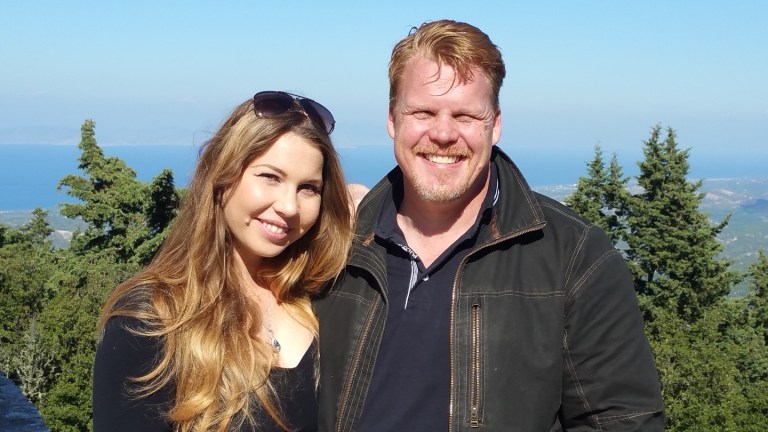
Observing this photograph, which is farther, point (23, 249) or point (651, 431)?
point (23, 249)

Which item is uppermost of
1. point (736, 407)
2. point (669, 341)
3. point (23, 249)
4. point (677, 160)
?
point (677, 160)

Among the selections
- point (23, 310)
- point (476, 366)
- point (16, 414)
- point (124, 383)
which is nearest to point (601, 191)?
point (23, 310)

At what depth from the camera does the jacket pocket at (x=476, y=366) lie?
334 centimetres

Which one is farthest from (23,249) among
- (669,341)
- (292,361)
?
(292,361)

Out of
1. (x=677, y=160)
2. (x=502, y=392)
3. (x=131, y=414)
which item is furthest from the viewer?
(x=677, y=160)

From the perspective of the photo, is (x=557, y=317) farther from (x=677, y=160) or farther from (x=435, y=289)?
(x=677, y=160)

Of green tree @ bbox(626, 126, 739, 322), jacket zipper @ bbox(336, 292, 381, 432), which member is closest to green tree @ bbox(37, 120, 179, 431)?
green tree @ bbox(626, 126, 739, 322)

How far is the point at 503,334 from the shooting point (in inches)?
134

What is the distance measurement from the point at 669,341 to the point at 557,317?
38006 millimetres

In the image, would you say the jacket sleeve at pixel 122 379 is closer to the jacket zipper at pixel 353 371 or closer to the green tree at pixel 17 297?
the jacket zipper at pixel 353 371

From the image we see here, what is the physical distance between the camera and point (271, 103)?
11.5 ft

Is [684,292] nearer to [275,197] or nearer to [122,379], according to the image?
[275,197]

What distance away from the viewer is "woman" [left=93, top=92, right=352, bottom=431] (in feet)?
10.3

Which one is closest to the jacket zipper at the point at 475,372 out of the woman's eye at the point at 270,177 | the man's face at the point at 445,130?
the man's face at the point at 445,130
